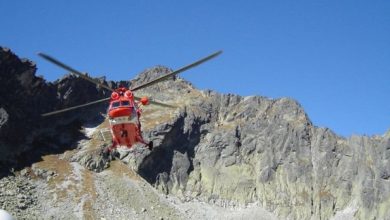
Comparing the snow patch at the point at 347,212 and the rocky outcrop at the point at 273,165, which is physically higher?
the rocky outcrop at the point at 273,165

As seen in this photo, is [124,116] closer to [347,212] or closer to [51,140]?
[51,140]

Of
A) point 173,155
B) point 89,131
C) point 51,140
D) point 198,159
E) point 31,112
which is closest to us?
point 31,112

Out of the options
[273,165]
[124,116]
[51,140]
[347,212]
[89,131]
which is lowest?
[347,212]

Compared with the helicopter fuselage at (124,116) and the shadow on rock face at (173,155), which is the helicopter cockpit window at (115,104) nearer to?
the helicopter fuselage at (124,116)

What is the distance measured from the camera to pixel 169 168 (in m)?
164

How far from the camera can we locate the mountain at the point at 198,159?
13988 cm

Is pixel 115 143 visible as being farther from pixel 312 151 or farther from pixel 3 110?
pixel 312 151

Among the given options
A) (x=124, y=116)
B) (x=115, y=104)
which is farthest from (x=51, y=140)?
(x=124, y=116)

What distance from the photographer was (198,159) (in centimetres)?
17200

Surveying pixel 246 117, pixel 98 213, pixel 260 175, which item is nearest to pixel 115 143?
pixel 98 213

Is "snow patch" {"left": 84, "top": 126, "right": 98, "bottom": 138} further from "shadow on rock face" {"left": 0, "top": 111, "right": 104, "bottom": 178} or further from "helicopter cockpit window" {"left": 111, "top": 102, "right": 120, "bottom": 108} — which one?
"helicopter cockpit window" {"left": 111, "top": 102, "right": 120, "bottom": 108}

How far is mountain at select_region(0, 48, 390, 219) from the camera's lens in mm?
139875

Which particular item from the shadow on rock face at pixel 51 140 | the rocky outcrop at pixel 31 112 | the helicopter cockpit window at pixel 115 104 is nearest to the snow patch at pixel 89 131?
the shadow on rock face at pixel 51 140

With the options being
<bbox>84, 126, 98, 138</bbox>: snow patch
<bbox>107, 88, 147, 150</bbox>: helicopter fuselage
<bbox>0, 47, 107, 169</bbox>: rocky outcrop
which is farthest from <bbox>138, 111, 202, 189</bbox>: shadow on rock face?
<bbox>107, 88, 147, 150</bbox>: helicopter fuselage
